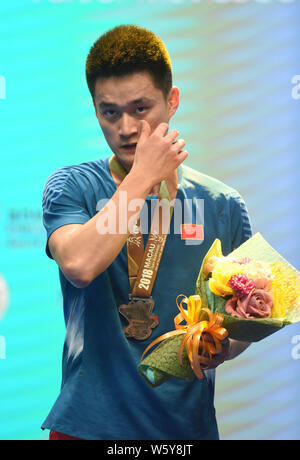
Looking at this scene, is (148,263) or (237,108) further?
(237,108)

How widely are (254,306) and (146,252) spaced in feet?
1.47

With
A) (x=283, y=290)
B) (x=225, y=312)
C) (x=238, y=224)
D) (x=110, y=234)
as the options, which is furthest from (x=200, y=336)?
(x=238, y=224)

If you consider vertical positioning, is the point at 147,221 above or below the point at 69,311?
above

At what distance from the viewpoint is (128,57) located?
73.7 inches

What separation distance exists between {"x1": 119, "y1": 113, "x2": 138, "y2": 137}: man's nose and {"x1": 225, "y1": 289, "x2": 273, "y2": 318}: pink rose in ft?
2.04

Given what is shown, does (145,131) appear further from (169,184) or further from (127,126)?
(169,184)

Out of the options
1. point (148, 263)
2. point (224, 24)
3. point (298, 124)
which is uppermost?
point (224, 24)

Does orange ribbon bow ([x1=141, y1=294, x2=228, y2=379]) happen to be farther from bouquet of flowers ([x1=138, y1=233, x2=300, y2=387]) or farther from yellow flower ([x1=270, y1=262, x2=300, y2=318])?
yellow flower ([x1=270, y1=262, x2=300, y2=318])

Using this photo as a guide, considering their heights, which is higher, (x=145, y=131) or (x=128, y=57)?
(x=128, y=57)

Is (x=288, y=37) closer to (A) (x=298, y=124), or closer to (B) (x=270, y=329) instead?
(A) (x=298, y=124)
